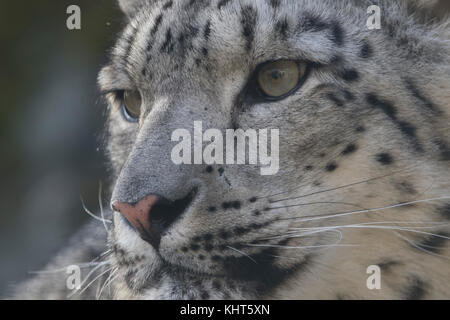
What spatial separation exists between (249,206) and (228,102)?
38 cm

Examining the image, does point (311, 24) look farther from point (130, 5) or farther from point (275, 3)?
point (130, 5)

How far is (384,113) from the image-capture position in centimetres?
216

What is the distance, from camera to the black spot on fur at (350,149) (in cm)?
213

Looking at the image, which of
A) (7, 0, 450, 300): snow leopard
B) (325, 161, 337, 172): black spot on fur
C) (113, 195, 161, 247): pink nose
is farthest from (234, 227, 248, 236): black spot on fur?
(325, 161, 337, 172): black spot on fur

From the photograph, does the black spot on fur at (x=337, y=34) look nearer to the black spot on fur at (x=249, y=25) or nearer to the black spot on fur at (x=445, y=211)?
the black spot on fur at (x=249, y=25)

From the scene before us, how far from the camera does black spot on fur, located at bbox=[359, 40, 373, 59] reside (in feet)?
7.20

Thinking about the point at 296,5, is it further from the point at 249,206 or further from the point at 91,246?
the point at 91,246

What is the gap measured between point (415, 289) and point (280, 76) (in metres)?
0.84

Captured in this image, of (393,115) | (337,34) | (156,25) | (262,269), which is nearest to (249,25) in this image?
(337,34)

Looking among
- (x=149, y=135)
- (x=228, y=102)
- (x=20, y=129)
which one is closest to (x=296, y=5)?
(x=228, y=102)

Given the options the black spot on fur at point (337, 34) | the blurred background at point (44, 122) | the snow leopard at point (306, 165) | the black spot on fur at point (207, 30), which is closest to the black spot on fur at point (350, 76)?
the snow leopard at point (306, 165)

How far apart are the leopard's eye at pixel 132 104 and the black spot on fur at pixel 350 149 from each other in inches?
36.7

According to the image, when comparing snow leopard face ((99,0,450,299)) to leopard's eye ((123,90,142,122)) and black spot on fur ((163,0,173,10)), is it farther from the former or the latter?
leopard's eye ((123,90,142,122))

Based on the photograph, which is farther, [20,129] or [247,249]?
[20,129]
